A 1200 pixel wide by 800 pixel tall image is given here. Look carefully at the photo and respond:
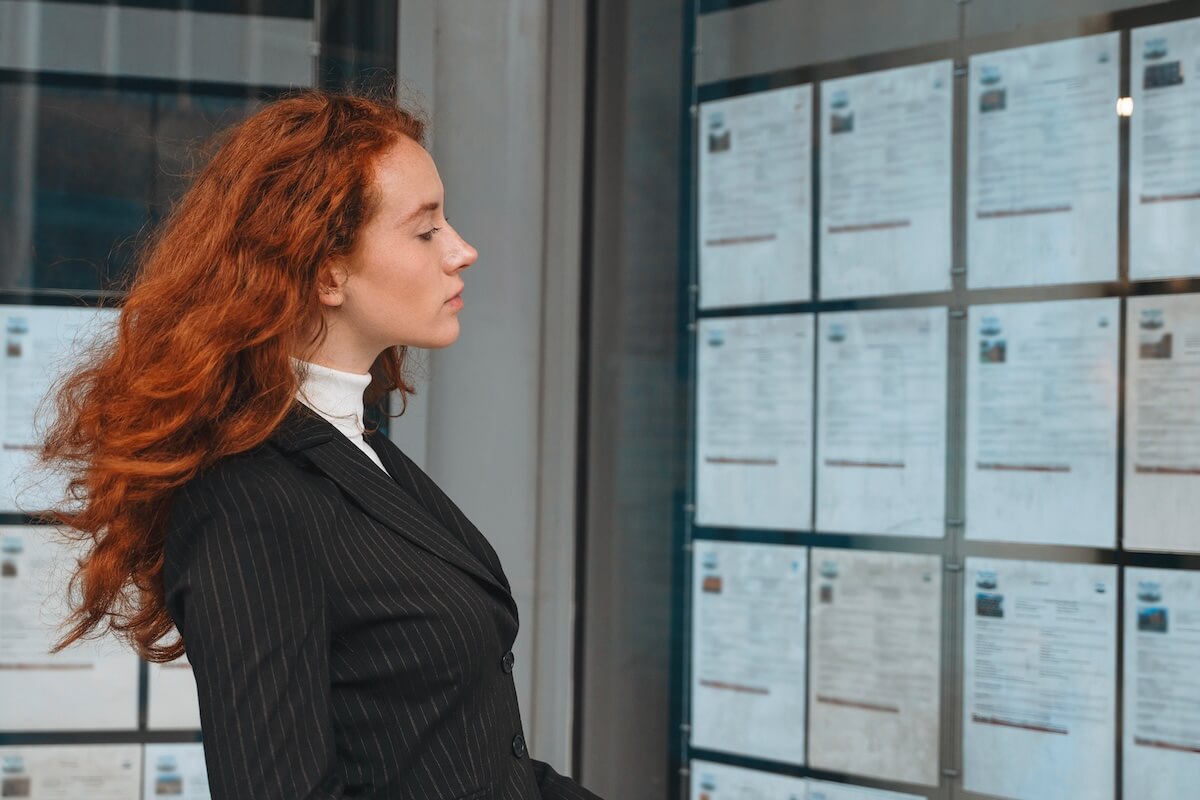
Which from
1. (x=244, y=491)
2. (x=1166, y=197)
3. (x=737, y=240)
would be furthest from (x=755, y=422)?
(x=244, y=491)

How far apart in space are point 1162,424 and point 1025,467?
0.27 meters

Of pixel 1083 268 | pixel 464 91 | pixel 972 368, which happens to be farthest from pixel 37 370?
pixel 1083 268

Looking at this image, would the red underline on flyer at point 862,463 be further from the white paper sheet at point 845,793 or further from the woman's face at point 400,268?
the woman's face at point 400,268

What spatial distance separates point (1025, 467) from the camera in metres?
2.32

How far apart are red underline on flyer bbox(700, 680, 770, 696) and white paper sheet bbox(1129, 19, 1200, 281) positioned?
1.19 meters

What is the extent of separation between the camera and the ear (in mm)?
1323

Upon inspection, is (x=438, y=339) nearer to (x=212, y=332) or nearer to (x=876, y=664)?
(x=212, y=332)

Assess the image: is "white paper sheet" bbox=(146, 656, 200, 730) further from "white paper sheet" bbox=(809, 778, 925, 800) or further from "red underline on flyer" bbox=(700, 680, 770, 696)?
"white paper sheet" bbox=(809, 778, 925, 800)

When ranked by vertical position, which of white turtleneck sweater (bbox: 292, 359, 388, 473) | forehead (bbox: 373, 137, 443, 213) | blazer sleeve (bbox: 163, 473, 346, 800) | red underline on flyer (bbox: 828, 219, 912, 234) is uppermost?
red underline on flyer (bbox: 828, 219, 912, 234)

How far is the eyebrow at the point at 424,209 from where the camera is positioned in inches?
53.5

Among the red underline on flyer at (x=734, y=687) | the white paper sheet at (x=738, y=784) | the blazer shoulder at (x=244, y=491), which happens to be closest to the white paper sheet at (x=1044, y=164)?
the red underline on flyer at (x=734, y=687)

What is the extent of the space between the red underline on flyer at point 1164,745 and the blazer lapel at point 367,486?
4.84 ft

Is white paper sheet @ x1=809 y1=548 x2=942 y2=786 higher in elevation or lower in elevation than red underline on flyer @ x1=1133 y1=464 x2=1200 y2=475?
lower

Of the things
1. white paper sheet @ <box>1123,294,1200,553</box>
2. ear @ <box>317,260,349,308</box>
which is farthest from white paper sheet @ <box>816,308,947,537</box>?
ear @ <box>317,260,349,308</box>
